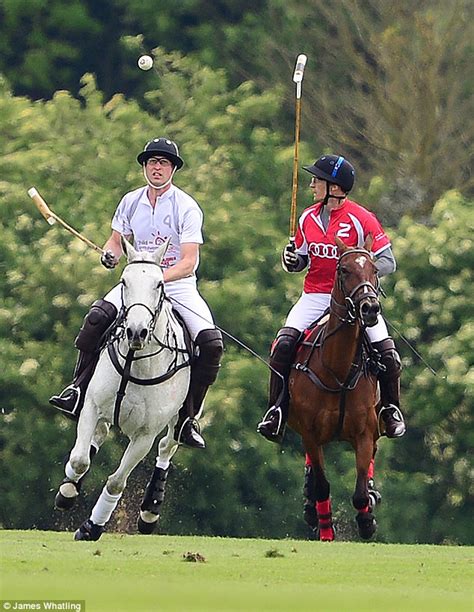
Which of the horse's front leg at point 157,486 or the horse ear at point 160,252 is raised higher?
the horse ear at point 160,252

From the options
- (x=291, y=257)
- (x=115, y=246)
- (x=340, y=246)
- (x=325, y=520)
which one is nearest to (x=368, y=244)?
(x=340, y=246)

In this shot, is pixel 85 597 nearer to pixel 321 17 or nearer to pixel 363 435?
pixel 363 435

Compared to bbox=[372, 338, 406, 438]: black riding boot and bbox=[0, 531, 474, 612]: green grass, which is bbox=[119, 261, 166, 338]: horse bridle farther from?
bbox=[372, 338, 406, 438]: black riding boot

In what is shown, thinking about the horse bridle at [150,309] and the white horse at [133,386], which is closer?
the horse bridle at [150,309]

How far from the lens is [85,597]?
10539 millimetres

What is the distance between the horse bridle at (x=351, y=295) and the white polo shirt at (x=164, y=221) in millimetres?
1110

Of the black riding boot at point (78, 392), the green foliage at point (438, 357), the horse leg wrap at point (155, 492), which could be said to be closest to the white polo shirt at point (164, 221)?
the black riding boot at point (78, 392)

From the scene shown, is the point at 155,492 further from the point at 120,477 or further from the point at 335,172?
the point at 335,172

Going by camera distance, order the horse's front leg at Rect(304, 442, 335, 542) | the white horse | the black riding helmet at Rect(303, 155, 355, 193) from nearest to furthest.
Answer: the white horse, the black riding helmet at Rect(303, 155, 355, 193), the horse's front leg at Rect(304, 442, 335, 542)

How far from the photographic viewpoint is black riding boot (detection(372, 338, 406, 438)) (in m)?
15.1

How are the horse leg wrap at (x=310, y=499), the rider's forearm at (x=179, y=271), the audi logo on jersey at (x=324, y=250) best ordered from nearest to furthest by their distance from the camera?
the rider's forearm at (x=179, y=271) < the audi logo on jersey at (x=324, y=250) < the horse leg wrap at (x=310, y=499)

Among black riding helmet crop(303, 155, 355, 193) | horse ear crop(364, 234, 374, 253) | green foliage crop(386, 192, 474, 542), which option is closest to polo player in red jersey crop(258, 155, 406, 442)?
black riding helmet crop(303, 155, 355, 193)

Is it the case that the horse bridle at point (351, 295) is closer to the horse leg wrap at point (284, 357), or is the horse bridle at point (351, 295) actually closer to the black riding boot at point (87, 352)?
the horse leg wrap at point (284, 357)

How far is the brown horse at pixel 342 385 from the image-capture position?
1441 cm
